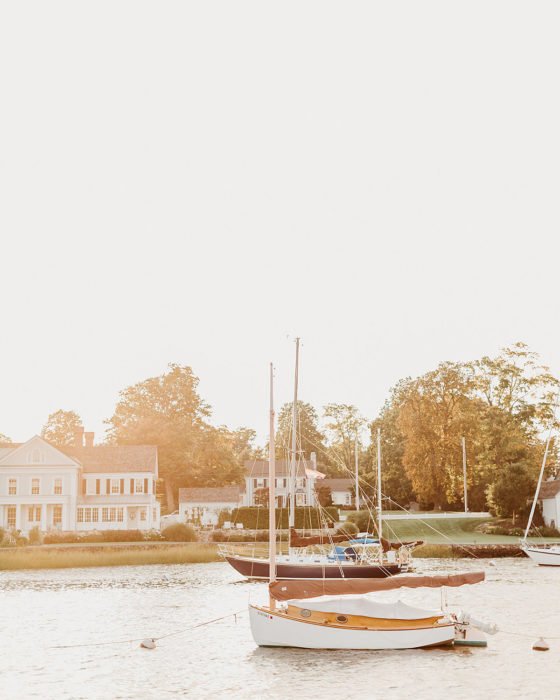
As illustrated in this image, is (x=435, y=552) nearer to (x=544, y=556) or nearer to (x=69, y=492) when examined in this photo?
(x=544, y=556)

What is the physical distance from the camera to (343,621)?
102 ft

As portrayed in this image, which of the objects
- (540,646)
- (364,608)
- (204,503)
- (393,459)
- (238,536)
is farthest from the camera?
(393,459)

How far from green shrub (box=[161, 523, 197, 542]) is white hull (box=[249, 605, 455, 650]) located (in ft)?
168

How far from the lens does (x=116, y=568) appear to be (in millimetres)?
67688

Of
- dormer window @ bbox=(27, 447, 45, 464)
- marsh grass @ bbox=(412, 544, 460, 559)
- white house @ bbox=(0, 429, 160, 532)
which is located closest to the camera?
marsh grass @ bbox=(412, 544, 460, 559)

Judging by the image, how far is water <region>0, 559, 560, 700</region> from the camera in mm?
27203

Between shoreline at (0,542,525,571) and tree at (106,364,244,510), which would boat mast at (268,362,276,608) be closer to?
shoreline at (0,542,525,571)

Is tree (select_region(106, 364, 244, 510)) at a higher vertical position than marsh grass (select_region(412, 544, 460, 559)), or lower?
higher

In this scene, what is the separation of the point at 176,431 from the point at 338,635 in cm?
8707

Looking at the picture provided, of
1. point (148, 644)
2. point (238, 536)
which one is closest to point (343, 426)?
point (238, 536)

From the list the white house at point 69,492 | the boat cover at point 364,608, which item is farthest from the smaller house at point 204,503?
the boat cover at point 364,608

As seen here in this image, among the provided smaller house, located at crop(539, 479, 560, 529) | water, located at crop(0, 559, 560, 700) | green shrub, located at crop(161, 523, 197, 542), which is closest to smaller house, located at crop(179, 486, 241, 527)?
green shrub, located at crop(161, 523, 197, 542)

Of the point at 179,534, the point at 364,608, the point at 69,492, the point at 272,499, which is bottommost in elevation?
the point at 179,534

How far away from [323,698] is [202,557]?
46325mm
